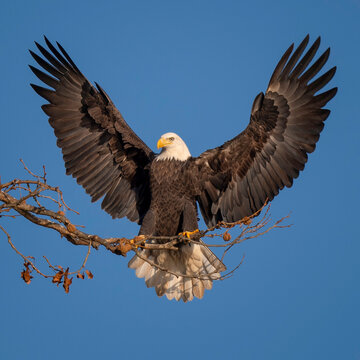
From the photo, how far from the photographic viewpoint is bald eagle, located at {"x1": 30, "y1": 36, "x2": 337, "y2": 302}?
5934mm

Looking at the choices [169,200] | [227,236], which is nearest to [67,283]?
[227,236]

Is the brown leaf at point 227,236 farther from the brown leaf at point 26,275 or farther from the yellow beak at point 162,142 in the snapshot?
the yellow beak at point 162,142

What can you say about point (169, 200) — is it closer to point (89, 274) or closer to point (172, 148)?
point (172, 148)

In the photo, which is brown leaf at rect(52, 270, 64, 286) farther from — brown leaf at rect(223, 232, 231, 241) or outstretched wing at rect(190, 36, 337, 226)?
outstretched wing at rect(190, 36, 337, 226)

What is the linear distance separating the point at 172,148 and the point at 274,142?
104 centimetres

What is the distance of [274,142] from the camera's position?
601cm

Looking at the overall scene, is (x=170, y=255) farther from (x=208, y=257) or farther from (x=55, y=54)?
(x=55, y=54)

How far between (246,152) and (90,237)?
7.57 ft

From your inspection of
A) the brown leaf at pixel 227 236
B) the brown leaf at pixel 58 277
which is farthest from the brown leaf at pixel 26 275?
the brown leaf at pixel 227 236

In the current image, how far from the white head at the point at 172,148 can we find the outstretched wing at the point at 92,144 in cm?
26

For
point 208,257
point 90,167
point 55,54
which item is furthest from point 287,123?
point 55,54

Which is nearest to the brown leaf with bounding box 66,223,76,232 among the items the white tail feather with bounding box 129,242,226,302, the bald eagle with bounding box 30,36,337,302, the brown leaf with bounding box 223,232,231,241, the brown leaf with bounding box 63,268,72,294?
the brown leaf with bounding box 63,268,72,294

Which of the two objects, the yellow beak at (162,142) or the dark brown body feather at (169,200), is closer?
the dark brown body feather at (169,200)

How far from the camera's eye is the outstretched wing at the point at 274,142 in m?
5.91
